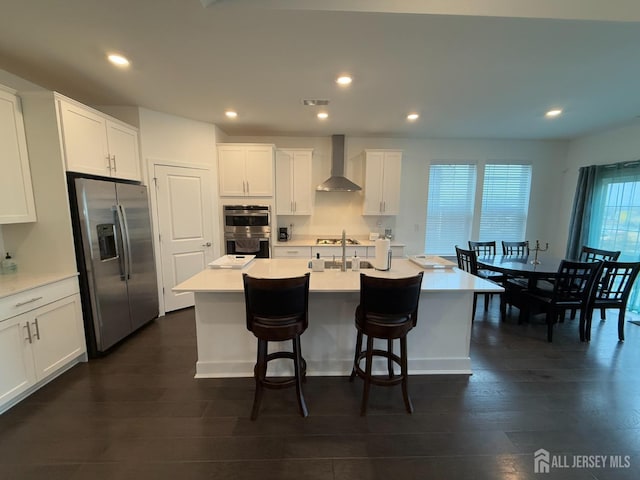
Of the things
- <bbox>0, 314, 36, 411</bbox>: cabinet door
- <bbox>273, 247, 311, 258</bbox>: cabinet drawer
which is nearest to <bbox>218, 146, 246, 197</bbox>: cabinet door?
<bbox>273, 247, 311, 258</bbox>: cabinet drawer

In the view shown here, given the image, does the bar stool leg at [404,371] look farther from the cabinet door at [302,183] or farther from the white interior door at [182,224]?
the white interior door at [182,224]

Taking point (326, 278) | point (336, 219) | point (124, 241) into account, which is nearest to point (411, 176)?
point (336, 219)

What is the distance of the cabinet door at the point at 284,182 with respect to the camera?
436 cm

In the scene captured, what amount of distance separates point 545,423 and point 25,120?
4.79m

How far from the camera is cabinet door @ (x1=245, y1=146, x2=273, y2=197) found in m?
4.10

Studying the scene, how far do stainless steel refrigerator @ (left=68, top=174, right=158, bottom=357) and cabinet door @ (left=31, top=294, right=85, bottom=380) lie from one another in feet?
0.34

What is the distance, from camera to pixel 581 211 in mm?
4285

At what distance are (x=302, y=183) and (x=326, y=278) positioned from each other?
2532 mm

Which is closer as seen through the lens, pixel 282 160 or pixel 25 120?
pixel 25 120

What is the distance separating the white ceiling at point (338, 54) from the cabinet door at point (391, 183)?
1010 millimetres

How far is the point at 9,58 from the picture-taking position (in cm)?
218

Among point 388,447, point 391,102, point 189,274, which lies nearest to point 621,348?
point 388,447

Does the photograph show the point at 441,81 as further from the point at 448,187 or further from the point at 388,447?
the point at 388,447

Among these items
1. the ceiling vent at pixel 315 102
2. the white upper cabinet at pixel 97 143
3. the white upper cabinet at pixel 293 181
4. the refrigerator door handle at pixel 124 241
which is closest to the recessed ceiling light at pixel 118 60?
the white upper cabinet at pixel 97 143
